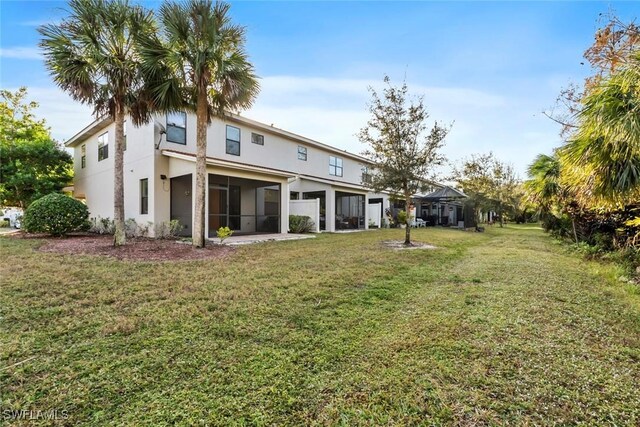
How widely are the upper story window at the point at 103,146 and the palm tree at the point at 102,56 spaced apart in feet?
23.4

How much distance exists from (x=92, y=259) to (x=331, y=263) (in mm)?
6340

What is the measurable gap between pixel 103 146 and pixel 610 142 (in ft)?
67.8

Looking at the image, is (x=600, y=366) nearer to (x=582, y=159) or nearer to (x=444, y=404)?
(x=444, y=404)

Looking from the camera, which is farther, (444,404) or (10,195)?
(10,195)

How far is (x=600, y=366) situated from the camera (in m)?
2.95

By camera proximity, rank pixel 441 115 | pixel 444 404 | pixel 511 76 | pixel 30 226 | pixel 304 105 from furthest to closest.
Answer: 1. pixel 304 105
2. pixel 30 226
3. pixel 441 115
4. pixel 511 76
5. pixel 444 404

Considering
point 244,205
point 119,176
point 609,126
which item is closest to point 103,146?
point 244,205

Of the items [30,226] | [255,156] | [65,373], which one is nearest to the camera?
[65,373]

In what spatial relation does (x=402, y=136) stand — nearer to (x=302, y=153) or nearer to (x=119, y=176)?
(x=119, y=176)

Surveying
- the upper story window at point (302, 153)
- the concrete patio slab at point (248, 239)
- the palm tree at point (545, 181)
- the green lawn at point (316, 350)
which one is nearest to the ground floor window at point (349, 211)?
the upper story window at point (302, 153)

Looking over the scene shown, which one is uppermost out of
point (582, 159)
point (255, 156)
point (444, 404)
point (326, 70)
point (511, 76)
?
point (326, 70)

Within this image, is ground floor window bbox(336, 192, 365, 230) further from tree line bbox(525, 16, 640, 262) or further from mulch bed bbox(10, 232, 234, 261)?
tree line bbox(525, 16, 640, 262)

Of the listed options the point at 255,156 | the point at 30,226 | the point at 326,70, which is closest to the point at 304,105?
Answer: the point at 326,70

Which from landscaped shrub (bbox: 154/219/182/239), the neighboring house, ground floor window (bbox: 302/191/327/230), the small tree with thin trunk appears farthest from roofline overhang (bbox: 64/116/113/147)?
the small tree with thin trunk
